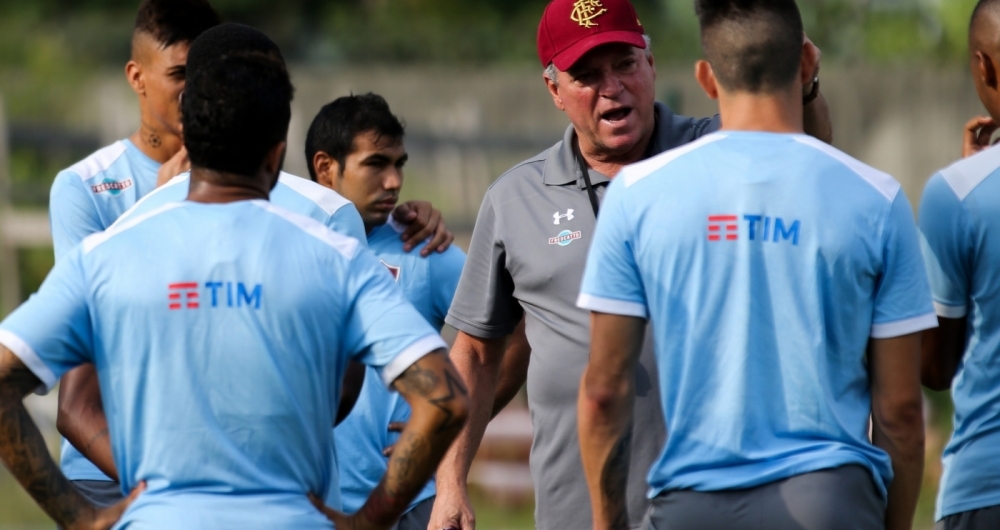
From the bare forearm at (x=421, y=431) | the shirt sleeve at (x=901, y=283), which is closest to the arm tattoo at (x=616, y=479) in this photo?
the bare forearm at (x=421, y=431)

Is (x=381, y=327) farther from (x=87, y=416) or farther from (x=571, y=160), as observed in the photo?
(x=571, y=160)

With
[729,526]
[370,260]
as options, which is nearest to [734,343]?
[729,526]

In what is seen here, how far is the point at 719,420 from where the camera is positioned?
138 inches

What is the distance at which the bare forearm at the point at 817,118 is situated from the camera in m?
4.62

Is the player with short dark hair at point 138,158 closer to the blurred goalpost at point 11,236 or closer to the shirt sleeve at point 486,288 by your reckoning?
the shirt sleeve at point 486,288

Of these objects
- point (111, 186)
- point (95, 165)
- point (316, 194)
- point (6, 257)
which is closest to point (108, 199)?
point (111, 186)

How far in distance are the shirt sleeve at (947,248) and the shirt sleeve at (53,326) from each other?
2.42 metres

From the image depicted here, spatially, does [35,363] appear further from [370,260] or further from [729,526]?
[729,526]

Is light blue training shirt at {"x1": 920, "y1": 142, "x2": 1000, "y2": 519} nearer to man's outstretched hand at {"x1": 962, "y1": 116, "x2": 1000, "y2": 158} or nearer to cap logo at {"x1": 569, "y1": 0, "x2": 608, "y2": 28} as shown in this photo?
man's outstretched hand at {"x1": 962, "y1": 116, "x2": 1000, "y2": 158}

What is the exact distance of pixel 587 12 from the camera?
16.3ft

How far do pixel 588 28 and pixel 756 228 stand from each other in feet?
5.65

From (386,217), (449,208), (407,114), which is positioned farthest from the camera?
(407,114)

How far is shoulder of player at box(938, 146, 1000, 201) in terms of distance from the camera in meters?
4.06

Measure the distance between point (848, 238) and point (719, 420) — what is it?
1.87ft
